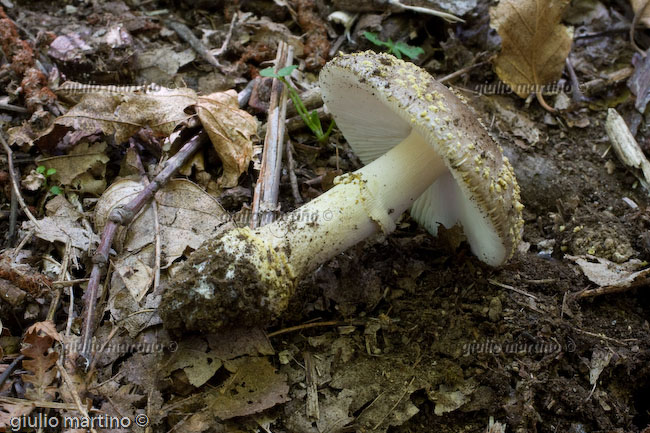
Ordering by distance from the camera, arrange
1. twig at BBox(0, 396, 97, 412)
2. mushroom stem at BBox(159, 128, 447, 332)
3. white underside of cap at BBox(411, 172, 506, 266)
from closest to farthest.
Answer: twig at BBox(0, 396, 97, 412), mushroom stem at BBox(159, 128, 447, 332), white underside of cap at BBox(411, 172, 506, 266)

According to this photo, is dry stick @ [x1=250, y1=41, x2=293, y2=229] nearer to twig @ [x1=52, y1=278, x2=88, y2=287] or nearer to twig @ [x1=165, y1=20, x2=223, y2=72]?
twig @ [x1=165, y1=20, x2=223, y2=72]

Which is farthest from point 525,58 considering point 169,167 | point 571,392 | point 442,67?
point 169,167

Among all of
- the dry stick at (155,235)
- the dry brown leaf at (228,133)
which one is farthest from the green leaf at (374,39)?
the dry stick at (155,235)

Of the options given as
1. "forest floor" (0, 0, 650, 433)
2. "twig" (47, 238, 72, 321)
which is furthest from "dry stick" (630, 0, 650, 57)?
"twig" (47, 238, 72, 321)

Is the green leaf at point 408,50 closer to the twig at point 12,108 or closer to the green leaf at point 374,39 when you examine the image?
the green leaf at point 374,39

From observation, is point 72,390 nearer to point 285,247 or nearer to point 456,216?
point 285,247
